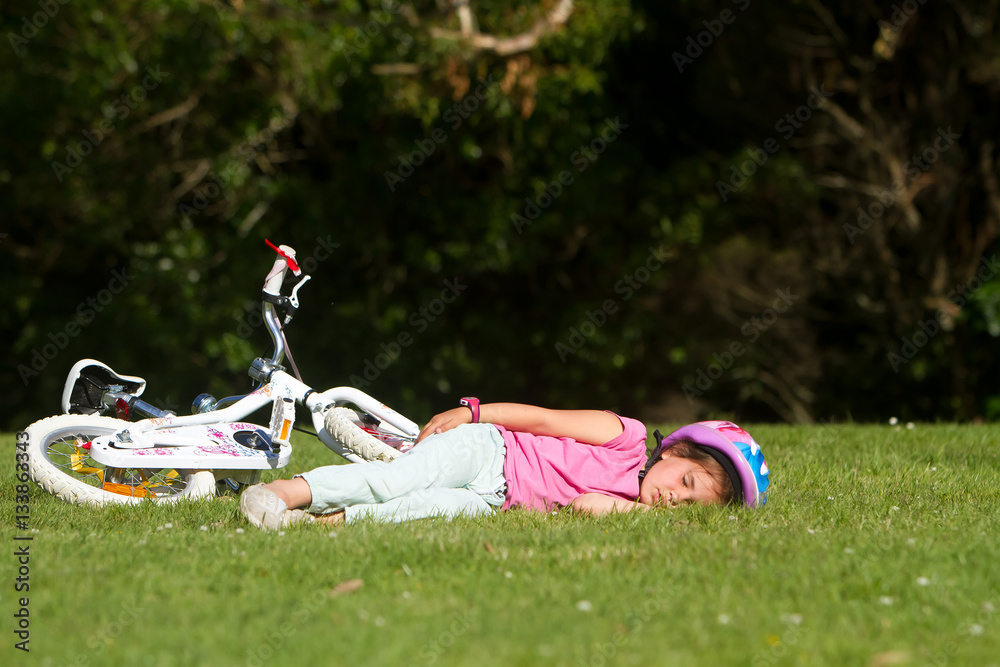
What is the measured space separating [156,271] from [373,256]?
2.45 m

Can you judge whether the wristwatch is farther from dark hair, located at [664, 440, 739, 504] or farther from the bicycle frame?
dark hair, located at [664, 440, 739, 504]

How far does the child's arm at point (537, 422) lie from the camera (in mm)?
4254

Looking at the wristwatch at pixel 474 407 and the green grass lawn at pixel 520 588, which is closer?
the green grass lawn at pixel 520 588

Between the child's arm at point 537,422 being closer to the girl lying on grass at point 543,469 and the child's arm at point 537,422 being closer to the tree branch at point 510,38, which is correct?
the girl lying on grass at point 543,469

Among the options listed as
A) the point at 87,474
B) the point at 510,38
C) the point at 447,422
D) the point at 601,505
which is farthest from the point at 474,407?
the point at 510,38

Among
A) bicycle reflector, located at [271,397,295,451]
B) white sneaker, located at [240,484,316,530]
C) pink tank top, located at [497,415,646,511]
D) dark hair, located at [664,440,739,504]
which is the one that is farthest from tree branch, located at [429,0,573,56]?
white sneaker, located at [240,484,316,530]

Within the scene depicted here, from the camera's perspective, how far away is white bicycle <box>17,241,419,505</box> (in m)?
4.09

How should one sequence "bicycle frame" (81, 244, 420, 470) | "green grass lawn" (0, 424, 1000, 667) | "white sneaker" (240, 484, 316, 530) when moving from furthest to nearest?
"bicycle frame" (81, 244, 420, 470), "white sneaker" (240, 484, 316, 530), "green grass lawn" (0, 424, 1000, 667)

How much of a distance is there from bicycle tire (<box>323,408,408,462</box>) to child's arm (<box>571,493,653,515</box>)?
82cm

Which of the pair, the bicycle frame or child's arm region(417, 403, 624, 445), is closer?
the bicycle frame

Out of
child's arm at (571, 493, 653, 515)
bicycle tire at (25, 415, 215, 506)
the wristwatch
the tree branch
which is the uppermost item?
the tree branch

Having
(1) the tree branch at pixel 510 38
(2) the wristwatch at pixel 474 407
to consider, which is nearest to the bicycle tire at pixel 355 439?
(2) the wristwatch at pixel 474 407

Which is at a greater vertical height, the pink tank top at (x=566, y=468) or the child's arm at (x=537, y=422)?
the child's arm at (x=537, y=422)

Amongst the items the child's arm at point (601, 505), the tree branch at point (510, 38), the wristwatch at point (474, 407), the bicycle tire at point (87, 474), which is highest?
the tree branch at point (510, 38)
